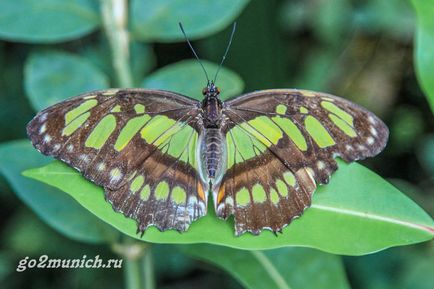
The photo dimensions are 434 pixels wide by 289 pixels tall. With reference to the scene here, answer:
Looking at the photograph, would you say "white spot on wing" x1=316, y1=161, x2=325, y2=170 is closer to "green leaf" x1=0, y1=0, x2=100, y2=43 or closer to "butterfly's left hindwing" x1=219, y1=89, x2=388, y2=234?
"butterfly's left hindwing" x1=219, y1=89, x2=388, y2=234

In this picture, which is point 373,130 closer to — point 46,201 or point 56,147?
point 56,147

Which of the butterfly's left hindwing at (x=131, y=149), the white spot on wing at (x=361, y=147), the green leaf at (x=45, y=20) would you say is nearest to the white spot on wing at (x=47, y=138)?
the butterfly's left hindwing at (x=131, y=149)

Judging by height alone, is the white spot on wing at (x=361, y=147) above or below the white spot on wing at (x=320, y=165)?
above

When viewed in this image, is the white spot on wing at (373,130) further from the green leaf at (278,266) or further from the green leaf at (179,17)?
the green leaf at (179,17)

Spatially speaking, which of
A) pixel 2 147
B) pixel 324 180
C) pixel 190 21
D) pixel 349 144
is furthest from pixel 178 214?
pixel 190 21

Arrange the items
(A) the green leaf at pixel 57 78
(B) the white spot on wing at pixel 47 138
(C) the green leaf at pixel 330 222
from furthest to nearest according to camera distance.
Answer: (A) the green leaf at pixel 57 78
(B) the white spot on wing at pixel 47 138
(C) the green leaf at pixel 330 222

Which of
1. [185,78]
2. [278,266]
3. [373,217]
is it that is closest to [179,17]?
[185,78]
